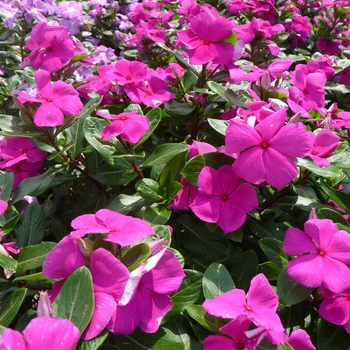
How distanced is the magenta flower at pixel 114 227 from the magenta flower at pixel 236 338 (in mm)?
218

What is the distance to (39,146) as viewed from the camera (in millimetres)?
1205

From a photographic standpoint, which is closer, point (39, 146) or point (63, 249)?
point (63, 249)

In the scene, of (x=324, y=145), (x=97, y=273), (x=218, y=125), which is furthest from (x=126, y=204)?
(x=324, y=145)

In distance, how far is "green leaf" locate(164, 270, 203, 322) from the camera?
33.5 inches

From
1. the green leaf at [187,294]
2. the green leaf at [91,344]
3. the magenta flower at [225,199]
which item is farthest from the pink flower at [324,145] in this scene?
the green leaf at [91,344]

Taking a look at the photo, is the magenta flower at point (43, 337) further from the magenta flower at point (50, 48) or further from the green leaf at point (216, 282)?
the magenta flower at point (50, 48)

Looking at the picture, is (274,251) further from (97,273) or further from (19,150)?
(19,150)

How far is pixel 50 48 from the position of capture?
133 cm

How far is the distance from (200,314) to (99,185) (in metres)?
0.61

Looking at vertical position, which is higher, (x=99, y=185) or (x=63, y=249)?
(x=63, y=249)

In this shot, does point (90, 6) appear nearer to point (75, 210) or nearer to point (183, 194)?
point (75, 210)

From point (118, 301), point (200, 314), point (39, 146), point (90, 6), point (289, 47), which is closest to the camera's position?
point (118, 301)

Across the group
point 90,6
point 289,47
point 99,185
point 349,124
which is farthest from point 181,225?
point 90,6

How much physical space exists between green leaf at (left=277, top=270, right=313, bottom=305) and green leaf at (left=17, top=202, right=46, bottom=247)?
2.14 ft
